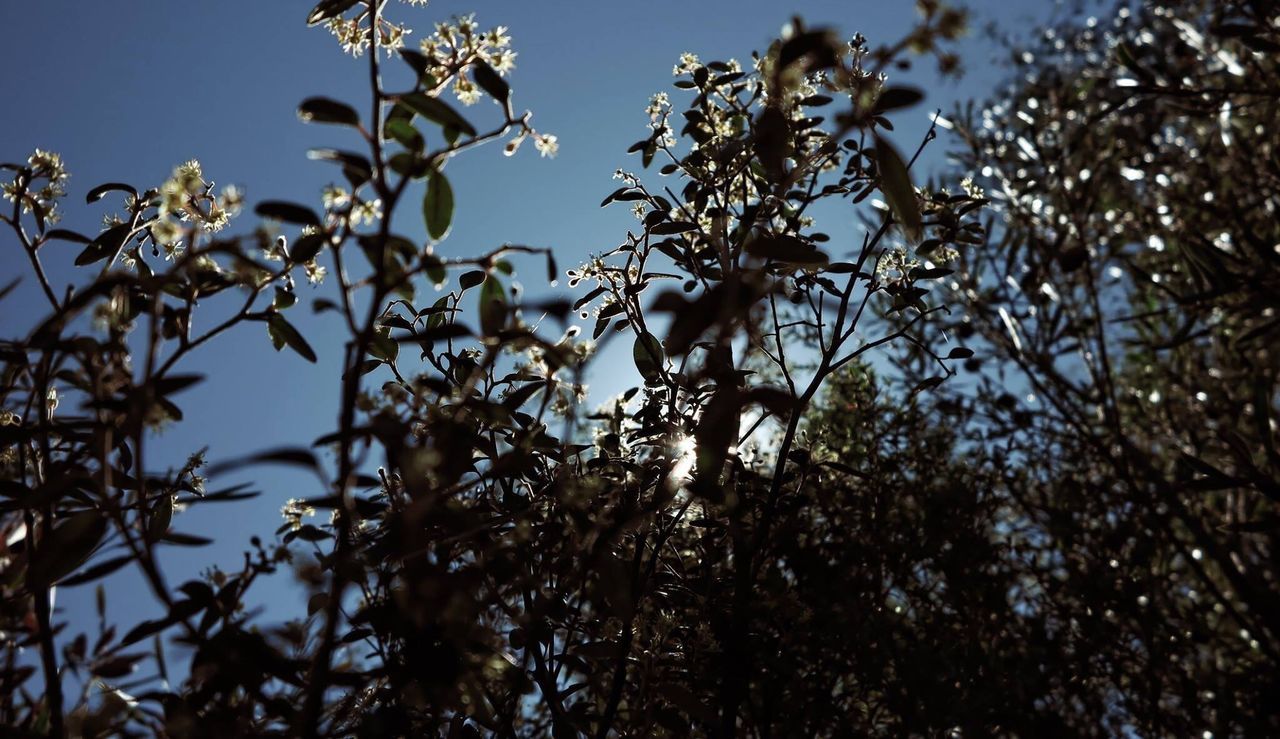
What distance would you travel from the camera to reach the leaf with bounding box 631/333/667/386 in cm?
151

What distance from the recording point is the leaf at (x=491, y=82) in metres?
0.97

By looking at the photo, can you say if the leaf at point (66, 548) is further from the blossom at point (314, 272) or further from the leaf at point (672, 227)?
the leaf at point (672, 227)

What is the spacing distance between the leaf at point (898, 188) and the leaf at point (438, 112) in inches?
18.4

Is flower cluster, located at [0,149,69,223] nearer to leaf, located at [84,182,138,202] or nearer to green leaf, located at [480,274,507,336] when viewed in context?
leaf, located at [84,182,138,202]

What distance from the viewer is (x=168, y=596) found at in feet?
2.59

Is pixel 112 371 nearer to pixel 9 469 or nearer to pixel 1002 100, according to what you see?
pixel 9 469

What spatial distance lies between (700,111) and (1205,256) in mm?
1211

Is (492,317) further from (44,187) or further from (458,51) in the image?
(44,187)

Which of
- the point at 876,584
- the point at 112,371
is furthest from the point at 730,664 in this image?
the point at 112,371

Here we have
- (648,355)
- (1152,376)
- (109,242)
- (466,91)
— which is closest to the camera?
(466,91)

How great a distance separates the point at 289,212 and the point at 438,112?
20 centimetres

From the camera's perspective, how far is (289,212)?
915 mm

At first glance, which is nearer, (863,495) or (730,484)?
(730,484)

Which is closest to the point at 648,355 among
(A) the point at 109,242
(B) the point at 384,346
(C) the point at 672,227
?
(C) the point at 672,227
